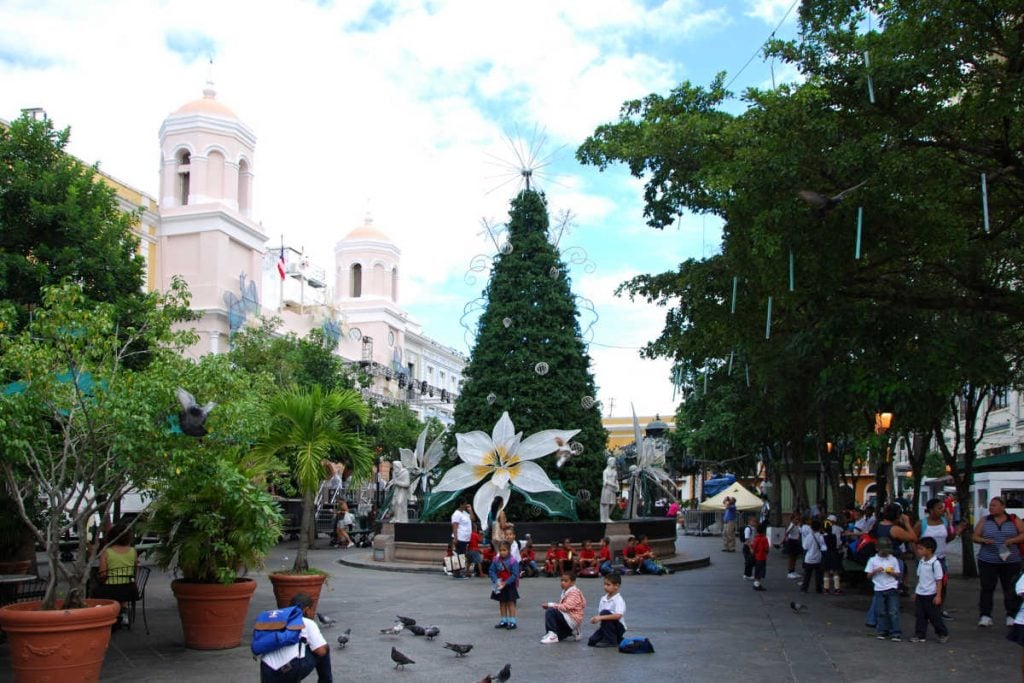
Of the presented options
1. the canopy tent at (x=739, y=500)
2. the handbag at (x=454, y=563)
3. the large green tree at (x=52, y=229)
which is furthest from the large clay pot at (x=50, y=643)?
the canopy tent at (x=739, y=500)

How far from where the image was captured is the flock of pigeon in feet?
28.7

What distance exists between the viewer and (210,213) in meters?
43.7

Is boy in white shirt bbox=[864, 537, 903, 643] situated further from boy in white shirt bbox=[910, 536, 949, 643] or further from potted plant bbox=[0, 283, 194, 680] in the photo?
potted plant bbox=[0, 283, 194, 680]

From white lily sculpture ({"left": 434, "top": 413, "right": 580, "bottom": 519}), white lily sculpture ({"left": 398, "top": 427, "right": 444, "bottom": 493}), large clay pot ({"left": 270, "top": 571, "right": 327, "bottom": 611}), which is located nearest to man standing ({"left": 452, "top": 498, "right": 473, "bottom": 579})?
white lily sculpture ({"left": 434, "top": 413, "right": 580, "bottom": 519})

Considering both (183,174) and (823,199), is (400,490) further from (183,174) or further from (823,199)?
(183,174)

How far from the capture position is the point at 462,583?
17984 mm

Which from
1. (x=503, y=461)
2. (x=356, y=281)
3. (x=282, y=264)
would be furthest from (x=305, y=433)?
(x=356, y=281)

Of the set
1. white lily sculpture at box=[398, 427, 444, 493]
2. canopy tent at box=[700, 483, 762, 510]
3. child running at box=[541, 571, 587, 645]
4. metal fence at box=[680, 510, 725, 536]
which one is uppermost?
white lily sculpture at box=[398, 427, 444, 493]

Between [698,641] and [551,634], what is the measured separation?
178 centimetres

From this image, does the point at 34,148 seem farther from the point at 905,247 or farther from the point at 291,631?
the point at 905,247

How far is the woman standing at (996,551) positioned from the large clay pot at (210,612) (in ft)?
29.4

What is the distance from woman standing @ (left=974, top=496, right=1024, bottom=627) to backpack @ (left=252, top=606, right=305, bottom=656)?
8974 millimetres

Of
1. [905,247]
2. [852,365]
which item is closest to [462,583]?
[852,365]

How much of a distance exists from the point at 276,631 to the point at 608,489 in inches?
576
